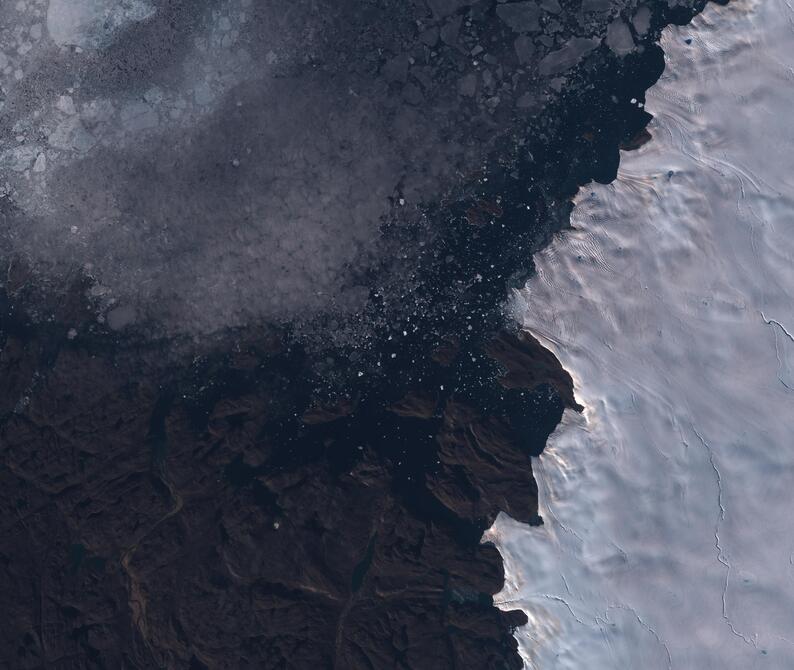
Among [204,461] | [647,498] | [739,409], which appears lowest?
[647,498]

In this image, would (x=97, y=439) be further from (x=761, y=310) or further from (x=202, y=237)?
(x=761, y=310)

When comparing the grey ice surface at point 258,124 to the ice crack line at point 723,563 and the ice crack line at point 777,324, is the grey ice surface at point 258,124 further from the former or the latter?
the ice crack line at point 723,563

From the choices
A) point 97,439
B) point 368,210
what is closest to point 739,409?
point 368,210

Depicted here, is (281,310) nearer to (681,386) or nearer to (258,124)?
Answer: (258,124)

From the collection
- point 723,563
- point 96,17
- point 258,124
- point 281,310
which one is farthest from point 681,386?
point 96,17

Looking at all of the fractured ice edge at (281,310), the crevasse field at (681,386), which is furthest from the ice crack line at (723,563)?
the fractured ice edge at (281,310)

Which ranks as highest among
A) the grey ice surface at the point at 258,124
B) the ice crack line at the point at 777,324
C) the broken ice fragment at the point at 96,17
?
the broken ice fragment at the point at 96,17

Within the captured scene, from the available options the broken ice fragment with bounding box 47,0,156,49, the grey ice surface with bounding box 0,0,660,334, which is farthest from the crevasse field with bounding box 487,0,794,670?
the broken ice fragment with bounding box 47,0,156,49

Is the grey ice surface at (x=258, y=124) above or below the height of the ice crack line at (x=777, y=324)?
above
